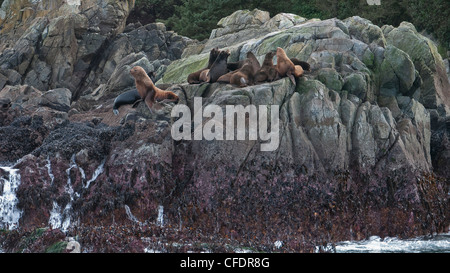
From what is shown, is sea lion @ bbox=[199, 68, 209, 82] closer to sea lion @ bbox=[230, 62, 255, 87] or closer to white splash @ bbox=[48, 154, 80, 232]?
sea lion @ bbox=[230, 62, 255, 87]

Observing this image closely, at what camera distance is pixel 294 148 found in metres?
15.9

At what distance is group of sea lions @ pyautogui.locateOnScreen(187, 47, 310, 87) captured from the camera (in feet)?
56.6

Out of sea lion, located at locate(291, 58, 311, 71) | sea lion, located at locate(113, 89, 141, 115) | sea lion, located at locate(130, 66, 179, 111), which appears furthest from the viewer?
sea lion, located at locate(113, 89, 141, 115)

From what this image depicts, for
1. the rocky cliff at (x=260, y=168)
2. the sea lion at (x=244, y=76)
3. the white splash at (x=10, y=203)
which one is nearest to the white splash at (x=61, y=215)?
the rocky cliff at (x=260, y=168)

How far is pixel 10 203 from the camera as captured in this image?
15562 mm

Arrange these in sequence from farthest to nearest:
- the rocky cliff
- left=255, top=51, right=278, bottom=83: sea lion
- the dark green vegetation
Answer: the dark green vegetation < left=255, top=51, right=278, bottom=83: sea lion < the rocky cliff

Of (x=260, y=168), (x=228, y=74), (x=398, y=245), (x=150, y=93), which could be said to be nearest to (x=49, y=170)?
(x=150, y=93)

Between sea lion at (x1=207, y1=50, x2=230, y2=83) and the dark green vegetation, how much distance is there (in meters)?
14.9

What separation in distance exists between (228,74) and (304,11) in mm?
18442

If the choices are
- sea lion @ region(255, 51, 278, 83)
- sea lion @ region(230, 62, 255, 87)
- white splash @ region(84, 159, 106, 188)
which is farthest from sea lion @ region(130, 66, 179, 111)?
white splash @ region(84, 159, 106, 188)

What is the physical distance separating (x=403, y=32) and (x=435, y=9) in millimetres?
10530
